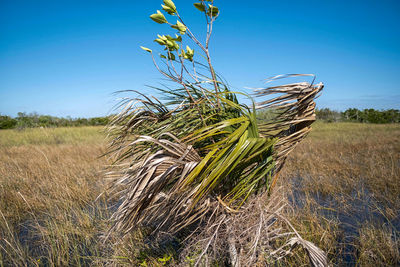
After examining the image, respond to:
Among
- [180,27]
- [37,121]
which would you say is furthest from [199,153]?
[37,121]

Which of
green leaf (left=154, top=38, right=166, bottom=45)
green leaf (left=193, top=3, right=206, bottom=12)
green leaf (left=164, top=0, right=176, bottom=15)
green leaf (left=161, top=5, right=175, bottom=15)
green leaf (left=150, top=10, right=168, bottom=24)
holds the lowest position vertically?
green leaf (left=154, top=38, right=166, bottom=45)

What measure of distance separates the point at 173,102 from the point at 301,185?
3.82m

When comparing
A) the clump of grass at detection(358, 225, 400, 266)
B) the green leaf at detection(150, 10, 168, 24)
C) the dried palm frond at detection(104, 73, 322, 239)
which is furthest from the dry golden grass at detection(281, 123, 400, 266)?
the green leaf at detection(150, 10, 168, 24)

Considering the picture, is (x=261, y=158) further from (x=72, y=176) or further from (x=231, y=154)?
(x=72, y=176)

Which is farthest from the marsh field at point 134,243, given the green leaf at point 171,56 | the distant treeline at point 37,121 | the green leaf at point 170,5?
the distant treeline at point 37,121

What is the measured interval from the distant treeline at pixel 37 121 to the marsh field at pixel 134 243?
10.7 m

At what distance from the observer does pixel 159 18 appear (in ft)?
4.92

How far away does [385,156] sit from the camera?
6289 millimetres

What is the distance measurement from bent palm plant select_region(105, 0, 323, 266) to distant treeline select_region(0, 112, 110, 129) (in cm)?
1372

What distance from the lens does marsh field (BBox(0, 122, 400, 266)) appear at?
89.9 inches

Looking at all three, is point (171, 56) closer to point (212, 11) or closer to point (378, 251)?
point (212, 11)

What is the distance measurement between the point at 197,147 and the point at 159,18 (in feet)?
3.30

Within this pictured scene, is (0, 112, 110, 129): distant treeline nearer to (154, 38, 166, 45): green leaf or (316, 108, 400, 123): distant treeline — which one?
(154, 38, 166, 45): green leaf

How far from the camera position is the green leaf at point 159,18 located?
1.47 meters
